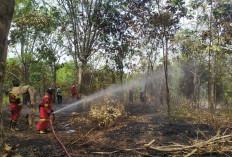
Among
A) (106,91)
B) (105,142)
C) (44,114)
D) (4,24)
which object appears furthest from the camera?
(106,91)

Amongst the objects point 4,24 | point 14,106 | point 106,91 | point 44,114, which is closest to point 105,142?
point 44,114

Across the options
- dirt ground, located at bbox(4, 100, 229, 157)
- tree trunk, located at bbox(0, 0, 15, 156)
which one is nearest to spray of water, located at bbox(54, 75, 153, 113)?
dirt ground, located at bbox(4, 100, 229, 157)

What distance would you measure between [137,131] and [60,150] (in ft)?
10.9

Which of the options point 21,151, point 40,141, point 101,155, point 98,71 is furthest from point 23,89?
point 98,71

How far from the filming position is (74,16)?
36.5 feet

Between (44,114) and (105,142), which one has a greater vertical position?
(44,114)

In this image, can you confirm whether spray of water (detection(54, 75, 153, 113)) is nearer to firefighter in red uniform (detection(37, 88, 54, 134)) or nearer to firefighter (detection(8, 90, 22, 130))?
firefighter (detection(8, 90, 22, 130))

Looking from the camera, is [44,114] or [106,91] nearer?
[44,114]

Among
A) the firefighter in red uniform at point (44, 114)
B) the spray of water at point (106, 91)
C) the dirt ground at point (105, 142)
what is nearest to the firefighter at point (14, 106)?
the dirt ground at point (105, 142)

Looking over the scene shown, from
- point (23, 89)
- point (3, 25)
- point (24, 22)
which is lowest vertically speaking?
point (23, 89)

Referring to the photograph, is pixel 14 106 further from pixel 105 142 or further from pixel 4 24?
pixel 4 24

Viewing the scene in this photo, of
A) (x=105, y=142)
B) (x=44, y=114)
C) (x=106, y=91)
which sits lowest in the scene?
(x=105, y=142)

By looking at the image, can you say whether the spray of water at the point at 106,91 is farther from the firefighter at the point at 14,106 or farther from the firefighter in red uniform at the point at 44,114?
the firefighter in red uniform at the point at 44,114

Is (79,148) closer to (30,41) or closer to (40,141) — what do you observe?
(40,141)
